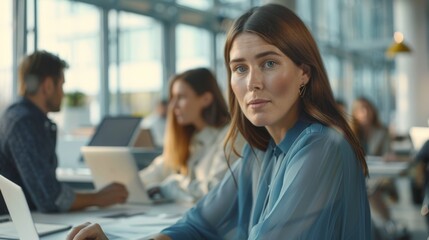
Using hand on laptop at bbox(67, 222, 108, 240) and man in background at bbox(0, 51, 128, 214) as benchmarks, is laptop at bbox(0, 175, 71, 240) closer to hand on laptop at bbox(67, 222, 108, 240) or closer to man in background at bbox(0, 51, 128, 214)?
hand on laptop at bbox(67, 222, 108, 240)

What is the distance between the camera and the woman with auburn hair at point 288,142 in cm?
123

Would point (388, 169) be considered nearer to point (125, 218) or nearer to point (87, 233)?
point (125, 218)

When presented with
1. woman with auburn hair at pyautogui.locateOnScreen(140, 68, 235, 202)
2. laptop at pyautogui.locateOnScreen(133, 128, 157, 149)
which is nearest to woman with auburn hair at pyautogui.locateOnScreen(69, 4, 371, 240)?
woman with auburn hair at pyautogui.locateOnScreen(140, 68, 235, 202)

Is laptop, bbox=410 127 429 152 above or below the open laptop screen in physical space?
below

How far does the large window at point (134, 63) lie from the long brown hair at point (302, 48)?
476 centimetres

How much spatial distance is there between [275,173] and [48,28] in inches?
154

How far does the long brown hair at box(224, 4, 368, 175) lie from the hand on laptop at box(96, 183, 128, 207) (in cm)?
111

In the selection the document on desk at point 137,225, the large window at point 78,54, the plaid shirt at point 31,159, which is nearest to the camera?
the document on desk at point 137,225

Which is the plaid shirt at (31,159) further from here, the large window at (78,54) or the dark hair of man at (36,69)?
the large window at (78,54)

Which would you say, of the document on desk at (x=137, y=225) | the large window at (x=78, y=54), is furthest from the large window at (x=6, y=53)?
the document on desk at (x=137, y=225)

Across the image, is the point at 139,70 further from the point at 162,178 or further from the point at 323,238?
the point at 323,238

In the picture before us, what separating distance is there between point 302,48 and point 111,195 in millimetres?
1268

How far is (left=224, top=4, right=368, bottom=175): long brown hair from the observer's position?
4.45ft

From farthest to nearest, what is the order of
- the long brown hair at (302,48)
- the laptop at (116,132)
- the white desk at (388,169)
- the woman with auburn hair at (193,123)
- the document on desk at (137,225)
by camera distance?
the white desk at (388,169) < the woman with auburn hair at (193,123) < the laptop at (116,132) < the document on desk at (137,225) < the long brown hair at (302,48)
